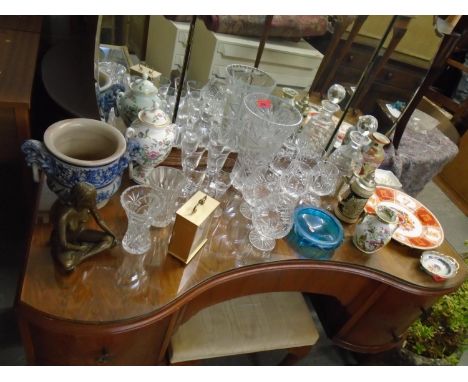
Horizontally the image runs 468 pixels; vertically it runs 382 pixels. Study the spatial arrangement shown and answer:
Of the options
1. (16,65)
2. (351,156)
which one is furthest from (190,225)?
(16,65)

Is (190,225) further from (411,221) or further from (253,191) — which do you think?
(411,221)

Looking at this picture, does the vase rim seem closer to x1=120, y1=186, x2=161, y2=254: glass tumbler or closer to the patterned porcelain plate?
x1=120, y1=186, x2=161, y2=254: glass tumbler

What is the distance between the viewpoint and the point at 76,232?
66cm

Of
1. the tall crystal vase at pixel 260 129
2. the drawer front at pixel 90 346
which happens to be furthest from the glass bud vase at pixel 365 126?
the drawer front at pixel 90 346

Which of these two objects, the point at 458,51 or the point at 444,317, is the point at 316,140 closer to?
the point at 444,317

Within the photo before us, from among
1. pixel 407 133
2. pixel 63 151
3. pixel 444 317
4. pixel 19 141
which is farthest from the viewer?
pixel 407 133

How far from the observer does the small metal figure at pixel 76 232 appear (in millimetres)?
628

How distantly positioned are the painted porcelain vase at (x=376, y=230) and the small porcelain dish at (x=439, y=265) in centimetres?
14

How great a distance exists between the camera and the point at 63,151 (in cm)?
74

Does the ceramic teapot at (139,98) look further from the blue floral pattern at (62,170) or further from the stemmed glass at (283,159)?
the stemmed glass at (283,159)

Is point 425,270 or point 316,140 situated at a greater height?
point 316,140

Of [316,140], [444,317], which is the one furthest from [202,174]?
[444,317]

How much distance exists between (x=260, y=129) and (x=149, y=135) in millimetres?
288

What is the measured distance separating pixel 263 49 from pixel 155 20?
0.30m
